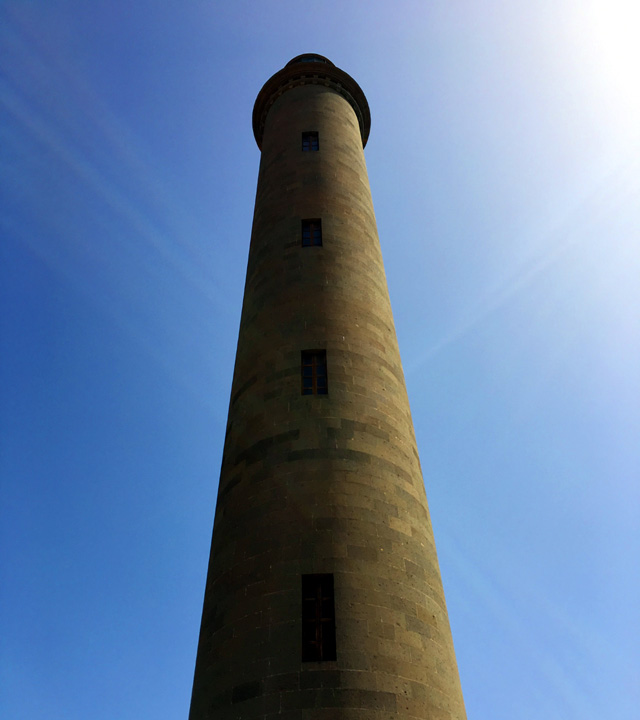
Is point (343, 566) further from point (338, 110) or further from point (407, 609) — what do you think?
point (338, 110)

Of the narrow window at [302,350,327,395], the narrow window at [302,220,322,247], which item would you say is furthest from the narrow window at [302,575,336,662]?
the narrow window at [302,220,322,247]

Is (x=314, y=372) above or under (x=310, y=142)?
under

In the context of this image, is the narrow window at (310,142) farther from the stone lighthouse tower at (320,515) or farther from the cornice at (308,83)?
the cornice at (308,83)

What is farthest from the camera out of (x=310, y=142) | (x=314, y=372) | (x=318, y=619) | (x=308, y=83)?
(x=308, y=83)

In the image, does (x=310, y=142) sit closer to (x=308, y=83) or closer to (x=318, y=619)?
(x=308, y=83)

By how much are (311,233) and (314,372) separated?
23.0ft

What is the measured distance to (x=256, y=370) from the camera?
64.1ft

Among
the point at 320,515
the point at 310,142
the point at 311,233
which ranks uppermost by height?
the point at 310,142

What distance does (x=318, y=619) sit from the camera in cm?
1373

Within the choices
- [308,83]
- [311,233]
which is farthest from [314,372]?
[308,83]

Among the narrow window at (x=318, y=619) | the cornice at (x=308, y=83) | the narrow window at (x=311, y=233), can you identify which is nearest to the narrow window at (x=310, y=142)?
the cornice at (x=308, y=83)

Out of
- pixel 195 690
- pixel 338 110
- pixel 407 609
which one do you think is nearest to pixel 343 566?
pixel 407 609

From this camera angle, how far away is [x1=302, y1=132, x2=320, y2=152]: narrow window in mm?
27797

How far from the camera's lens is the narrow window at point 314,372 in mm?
18047
